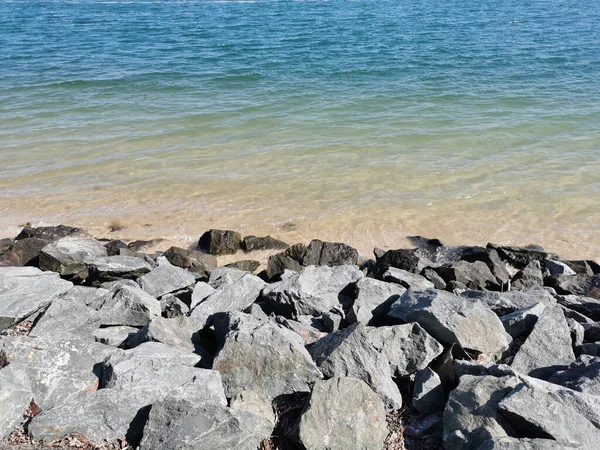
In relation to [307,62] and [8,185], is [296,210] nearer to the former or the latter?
[8,185]

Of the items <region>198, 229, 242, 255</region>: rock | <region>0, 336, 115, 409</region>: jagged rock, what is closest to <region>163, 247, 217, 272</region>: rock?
<region>198, 229, 242, 255</region>: rock

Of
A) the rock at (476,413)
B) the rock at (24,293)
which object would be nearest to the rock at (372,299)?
the rock at (476,413)

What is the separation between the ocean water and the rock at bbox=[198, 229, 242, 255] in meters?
0.55

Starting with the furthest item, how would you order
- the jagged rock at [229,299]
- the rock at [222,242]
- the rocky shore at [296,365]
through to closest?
1. the rock at [222,242]
2. the jagged rock at [229,299]
3. the rocky shore at [296,365]

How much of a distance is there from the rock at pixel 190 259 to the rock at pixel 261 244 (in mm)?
675

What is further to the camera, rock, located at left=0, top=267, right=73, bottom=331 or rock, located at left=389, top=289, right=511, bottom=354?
rock, located at left=0, top=267, right=73, bottom=331

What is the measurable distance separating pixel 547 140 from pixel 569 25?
718 inches

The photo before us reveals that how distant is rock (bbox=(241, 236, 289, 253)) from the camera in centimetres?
856

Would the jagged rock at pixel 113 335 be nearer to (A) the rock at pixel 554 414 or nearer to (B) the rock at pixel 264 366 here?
(B) the rock at pixel 264 366

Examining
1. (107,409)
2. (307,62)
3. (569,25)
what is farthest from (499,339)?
(569,25)

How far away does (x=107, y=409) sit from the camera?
13.3 ft

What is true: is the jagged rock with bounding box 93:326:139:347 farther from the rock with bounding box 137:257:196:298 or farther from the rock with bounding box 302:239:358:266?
the rock with bounding box 302:239:358:266

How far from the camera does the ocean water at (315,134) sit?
9711 mm

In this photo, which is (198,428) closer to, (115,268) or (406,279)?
(406,279)
